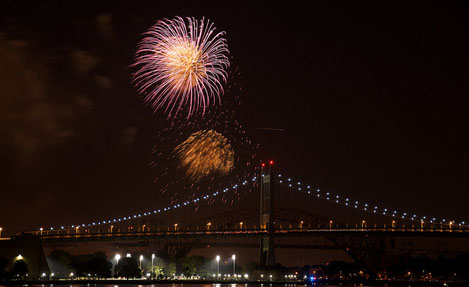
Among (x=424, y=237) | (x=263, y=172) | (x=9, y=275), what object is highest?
(x=263, y=172)

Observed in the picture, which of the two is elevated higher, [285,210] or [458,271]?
[285,210]

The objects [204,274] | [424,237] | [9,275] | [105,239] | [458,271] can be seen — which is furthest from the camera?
[458,271]

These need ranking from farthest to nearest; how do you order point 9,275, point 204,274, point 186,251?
1. point 186,251
2. point 204,274
3. point 9,275

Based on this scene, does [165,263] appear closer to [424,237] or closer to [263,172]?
[263,172]

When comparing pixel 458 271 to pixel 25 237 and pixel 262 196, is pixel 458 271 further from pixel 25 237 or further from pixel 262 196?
pixel 25 237

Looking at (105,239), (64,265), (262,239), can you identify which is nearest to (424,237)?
(262,239)

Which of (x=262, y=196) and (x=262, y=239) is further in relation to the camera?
(x=262, y=196)
